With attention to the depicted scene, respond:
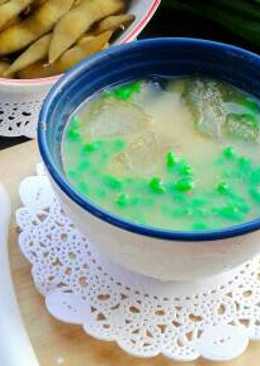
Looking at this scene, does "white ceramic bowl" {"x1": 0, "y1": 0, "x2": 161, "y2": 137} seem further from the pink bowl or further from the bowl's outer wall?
the bowl's outer wall

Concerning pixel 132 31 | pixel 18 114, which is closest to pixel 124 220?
pixel 18 114

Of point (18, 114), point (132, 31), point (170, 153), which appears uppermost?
point (170, 153)

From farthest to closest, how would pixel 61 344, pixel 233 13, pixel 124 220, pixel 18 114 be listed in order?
pixel 233 13, pixel 18 114, pixel 61 344, pixel 124 220

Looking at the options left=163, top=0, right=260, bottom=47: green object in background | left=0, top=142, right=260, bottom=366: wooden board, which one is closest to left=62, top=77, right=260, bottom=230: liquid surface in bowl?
left=0, top=142, right=260, bottom=366: wooden board

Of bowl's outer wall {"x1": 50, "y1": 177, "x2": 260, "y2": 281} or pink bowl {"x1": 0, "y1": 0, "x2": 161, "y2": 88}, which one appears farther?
pink bowl {"x1": 0, "y1": 0, "x2": 161, "y2": 88}

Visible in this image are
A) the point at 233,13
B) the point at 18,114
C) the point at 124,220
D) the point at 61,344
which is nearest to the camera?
the point at 124,220

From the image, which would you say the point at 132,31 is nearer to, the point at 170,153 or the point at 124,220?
the point at 170,153

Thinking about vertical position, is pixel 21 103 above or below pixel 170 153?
below
